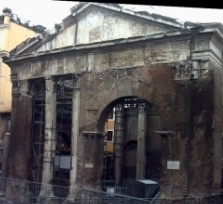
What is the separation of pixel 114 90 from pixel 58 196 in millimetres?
5161

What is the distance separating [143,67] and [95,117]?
9.26 feet

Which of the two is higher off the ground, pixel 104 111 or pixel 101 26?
pixel 101 26

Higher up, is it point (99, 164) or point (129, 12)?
point (129, 12)

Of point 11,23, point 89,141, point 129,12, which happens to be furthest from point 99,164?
point 11,23

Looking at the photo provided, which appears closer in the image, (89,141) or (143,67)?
(143,67)

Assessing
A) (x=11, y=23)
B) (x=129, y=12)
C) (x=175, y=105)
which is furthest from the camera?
(x=11, y=23)

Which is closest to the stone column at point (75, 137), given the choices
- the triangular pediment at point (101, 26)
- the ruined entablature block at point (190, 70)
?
the triangular pediment at point (101, 26)

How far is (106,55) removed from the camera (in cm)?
1538

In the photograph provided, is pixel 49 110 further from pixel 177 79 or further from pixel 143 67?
pixel 177 79

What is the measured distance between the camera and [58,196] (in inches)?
640

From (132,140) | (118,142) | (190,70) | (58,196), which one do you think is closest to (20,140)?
(58,196)

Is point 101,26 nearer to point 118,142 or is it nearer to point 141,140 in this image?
point 141,140

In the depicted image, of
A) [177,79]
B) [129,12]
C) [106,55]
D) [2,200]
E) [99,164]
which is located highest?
[129,12]

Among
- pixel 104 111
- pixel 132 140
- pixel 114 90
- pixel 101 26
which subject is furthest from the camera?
pixel 132 140
